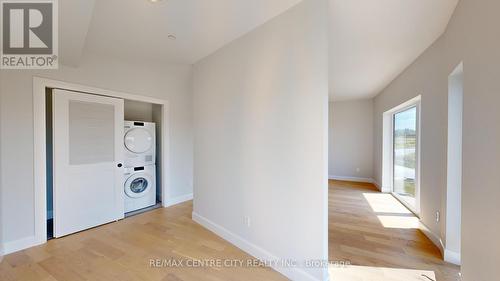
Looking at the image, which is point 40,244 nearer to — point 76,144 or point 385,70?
point 76,144

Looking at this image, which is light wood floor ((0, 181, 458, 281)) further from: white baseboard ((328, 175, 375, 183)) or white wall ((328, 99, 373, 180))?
white wall ((328, 99, 373, 180))

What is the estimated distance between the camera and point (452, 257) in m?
2.11

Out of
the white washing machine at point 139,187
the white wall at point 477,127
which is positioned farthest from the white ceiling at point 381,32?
the white washing machine at point 139,187

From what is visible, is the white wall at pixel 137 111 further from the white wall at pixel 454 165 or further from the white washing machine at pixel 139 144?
the white wall at pixel 454 165

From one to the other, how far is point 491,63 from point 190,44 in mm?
2910

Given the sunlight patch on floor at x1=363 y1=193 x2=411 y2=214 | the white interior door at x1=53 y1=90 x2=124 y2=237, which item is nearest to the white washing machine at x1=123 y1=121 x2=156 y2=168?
the white interior door at x1=53 y1=90 x2=124 y2=237

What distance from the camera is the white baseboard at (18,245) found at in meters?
2.26

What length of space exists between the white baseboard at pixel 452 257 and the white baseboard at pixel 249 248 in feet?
5.30

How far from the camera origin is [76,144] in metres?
2.80

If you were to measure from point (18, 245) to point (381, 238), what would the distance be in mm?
4519

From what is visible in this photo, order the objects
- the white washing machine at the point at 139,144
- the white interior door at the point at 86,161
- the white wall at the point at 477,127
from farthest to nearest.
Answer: the white washing machine at the point at 139,144, the white interior door at the point at 86,161, the white wall at the point at 477,127

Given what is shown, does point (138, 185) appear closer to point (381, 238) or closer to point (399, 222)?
point (381, 238)

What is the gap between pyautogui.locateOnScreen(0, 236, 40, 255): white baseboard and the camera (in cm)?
226

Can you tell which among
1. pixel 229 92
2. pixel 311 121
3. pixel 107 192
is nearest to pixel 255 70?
pixel 229 92
